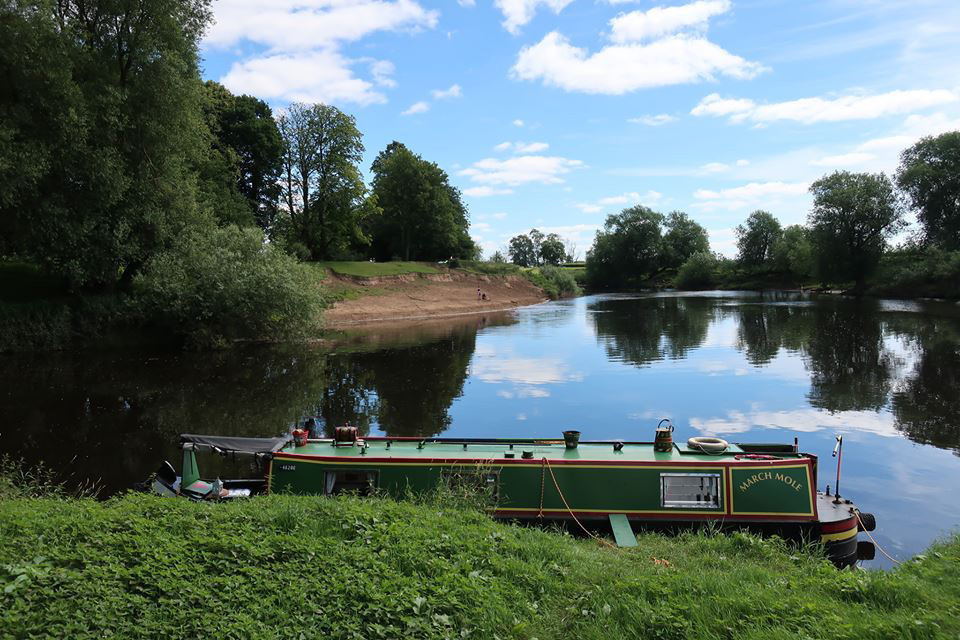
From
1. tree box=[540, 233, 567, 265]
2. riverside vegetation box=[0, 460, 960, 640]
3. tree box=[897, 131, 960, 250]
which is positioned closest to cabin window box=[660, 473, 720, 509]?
riverside vegetation box=[0, 460, 960, 640]

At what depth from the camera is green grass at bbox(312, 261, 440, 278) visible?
195ft

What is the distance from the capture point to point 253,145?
58.1 metres

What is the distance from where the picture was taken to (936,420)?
18.2 m

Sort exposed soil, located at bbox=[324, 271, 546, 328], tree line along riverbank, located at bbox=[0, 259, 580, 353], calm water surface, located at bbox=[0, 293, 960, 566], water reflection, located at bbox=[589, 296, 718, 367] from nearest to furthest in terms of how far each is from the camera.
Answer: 1. calm water surface, located at bbox=[0, 293, 960, 566]
2. tree line along riverbank, located at bbox=[0, 259, 580, 353]
3. water reflection, located at bbox=[589, 296, 718, 367]
4. exposed soil, located at bbox=[324, 271, 546, 328]

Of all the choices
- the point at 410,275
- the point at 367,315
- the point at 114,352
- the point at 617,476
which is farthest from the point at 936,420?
the point at 410,275

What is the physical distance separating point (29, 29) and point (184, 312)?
47.8 feet

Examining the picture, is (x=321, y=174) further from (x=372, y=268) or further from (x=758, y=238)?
(x=758, y=238)

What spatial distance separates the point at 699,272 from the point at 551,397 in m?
99.2

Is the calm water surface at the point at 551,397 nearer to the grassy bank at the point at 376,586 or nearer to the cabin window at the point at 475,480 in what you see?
the cabin window at the point at 475,480

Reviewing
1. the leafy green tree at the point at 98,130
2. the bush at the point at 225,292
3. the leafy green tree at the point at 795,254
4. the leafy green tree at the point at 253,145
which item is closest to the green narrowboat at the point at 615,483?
the leafy green tree at the point at 98,130

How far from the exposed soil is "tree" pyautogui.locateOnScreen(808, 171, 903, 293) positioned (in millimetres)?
40143

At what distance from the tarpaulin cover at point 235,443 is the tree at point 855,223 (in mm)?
84096

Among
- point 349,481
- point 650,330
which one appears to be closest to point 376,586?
point 349,481

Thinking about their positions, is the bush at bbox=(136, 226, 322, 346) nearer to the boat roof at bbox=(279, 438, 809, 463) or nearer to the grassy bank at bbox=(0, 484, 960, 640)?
the boat roof at bbox=(279, 438, 809, 463)
